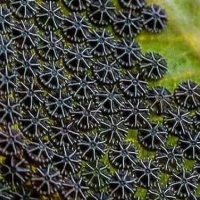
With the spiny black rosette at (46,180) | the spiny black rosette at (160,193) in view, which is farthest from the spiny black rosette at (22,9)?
the spiny black rosette at (160,193)

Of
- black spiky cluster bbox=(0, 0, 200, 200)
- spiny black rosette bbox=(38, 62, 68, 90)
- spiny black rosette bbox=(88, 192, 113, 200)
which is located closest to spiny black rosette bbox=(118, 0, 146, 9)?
black spiky cluster bbox=(0, 0, 200, 200)

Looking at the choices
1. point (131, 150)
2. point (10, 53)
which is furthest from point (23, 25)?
point (131, 150)

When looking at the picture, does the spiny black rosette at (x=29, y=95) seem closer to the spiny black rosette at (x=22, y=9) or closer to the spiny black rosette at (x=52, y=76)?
the spiny black rosette at (x=52, y=76)

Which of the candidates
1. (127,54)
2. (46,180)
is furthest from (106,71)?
(46,180)

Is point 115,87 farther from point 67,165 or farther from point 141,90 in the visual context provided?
point 67,165

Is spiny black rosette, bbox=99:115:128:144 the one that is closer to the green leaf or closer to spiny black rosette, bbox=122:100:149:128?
spiny black rosette, bbox=122:100:149:128
